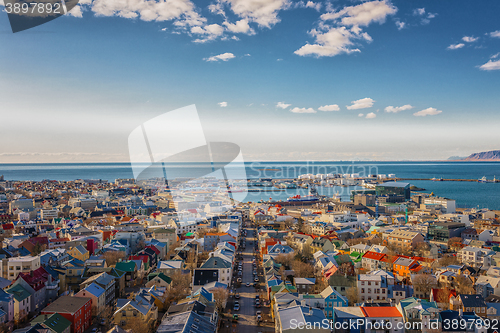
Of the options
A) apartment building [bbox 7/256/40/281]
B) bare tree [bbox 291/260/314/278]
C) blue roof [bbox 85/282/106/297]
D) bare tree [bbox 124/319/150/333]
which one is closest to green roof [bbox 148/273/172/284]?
blue roof [bbox 85/282/106/297]

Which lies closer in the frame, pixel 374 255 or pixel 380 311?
pixel 380 311

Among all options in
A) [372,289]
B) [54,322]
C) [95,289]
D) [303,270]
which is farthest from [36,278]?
[372,289]

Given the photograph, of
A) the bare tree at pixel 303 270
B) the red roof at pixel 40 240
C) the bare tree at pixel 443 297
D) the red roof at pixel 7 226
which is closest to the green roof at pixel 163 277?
the bare tree at pixel 303 270

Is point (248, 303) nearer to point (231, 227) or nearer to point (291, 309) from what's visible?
point (291, 309)

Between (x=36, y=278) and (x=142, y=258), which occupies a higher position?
(x=36, y=278)

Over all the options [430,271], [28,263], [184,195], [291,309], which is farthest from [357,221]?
[184,195]

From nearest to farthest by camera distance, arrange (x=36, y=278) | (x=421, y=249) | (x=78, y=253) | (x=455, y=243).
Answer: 1. (x=36, y=278)
2. (x=78, y=253)
3. (x=421, y=249)
4. (x=455, y=243)

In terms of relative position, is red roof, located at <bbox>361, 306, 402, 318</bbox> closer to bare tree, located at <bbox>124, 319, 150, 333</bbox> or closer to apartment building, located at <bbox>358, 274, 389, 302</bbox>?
apartment building, located at <bbox>358, 274, 389, 302</bbox>

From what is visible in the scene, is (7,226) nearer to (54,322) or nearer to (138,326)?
(54,322)
